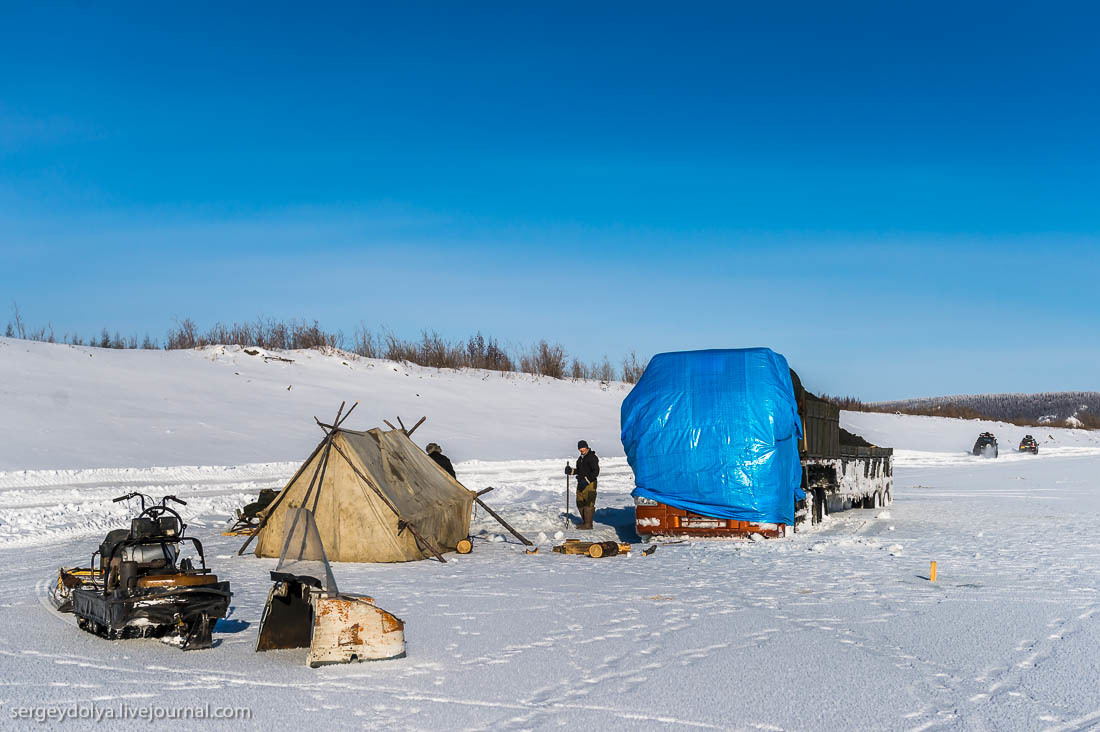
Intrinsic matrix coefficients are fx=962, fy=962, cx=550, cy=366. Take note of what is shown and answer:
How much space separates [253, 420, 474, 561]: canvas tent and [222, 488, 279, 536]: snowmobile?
1956mm

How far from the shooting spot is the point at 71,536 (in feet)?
50.5

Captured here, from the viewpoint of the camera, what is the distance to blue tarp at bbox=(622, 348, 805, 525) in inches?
637

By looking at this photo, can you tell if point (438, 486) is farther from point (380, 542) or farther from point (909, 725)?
point (909, 725)

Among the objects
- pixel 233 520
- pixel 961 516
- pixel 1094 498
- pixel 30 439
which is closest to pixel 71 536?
pixel 233 520

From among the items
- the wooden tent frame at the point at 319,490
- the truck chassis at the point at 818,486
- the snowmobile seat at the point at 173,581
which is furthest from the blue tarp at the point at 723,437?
the snowmobile seat at the point at 173,581

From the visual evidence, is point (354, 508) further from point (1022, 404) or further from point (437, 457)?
point (1022, 404)

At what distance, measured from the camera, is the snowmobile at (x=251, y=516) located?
15.9 m

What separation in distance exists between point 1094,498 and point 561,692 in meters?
23.7

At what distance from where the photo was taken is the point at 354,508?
44.8 feet

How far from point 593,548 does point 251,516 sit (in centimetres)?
593

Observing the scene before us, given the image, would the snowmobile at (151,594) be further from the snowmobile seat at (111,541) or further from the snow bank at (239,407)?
the snow bank at (239,407)

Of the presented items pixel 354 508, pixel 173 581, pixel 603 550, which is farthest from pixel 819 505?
Answer: pixel 173 581

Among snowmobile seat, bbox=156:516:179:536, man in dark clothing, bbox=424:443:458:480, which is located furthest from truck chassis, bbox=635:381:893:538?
snowmobile seat, bbox=156:516:179:536

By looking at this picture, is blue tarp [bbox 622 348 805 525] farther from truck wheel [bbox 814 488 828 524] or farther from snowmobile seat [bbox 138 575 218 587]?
snowmobile seat [bbox 138 575 218 587]
